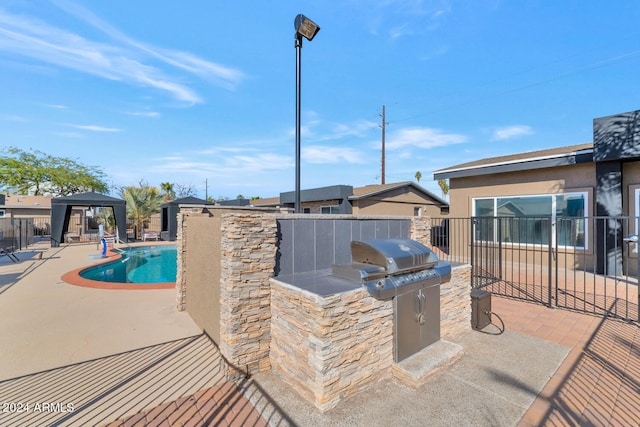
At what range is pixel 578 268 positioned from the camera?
28.2 feet

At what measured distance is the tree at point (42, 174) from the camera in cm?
2900

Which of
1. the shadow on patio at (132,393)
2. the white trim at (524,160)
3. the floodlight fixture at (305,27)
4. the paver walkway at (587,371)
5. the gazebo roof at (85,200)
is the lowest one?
the shadow on patio at (132,393)

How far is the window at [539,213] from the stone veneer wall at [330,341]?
6.12 m

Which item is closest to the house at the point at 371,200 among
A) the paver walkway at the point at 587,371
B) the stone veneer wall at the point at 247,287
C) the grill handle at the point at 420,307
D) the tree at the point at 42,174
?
the paver walkway at the point at 587,371

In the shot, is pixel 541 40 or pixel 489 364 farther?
pixel 541 40

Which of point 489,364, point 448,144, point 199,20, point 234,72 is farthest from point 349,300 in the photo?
point 448,144

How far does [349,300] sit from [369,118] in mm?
24194

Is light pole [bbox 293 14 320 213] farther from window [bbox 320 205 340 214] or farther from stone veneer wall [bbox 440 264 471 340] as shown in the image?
window [bbox 320 205 340 214]

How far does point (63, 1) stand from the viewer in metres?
6.36

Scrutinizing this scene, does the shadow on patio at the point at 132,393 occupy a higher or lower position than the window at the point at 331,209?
lower

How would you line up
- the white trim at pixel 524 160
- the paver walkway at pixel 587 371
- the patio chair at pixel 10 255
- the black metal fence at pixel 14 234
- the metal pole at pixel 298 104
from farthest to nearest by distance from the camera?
the black metal fence at pixel 14 234
the patio chair at pixel 10 255
the white trim at pixel 524 160
the metal pole at pixel 298 104
the paver walkway at pixel 587 371

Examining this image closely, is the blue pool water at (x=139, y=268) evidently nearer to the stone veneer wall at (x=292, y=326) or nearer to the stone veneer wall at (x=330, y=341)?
the stone veneer wall at (x=292, y=326)

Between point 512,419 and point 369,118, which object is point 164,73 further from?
point 369,118

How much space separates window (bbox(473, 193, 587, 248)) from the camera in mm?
8523
